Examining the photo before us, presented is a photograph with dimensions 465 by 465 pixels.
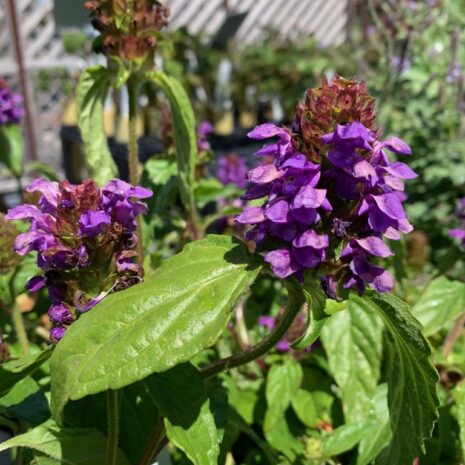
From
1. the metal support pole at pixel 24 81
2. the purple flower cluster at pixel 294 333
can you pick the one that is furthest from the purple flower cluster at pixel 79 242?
the metal support pole at pixel 24 81

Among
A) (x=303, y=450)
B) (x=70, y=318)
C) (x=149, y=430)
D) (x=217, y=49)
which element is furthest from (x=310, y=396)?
(x=217, y=49)

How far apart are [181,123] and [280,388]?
528 mm

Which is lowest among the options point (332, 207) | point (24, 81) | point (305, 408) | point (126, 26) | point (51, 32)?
point (24, 81)

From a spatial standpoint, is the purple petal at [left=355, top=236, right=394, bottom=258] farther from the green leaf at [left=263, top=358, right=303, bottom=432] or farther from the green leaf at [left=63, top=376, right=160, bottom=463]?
the green leaf at [left=263, top=358, right=303, bottom=432]

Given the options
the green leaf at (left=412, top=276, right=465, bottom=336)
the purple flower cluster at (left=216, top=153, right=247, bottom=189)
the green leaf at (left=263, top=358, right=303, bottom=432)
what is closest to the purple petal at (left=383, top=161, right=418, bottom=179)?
the green leaf at (left=412, top=276, right=465, bottom=336)

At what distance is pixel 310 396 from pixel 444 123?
192cm

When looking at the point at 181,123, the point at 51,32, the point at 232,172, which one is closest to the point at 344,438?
the point at 181,123

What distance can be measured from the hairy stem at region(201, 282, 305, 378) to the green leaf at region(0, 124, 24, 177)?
143 cm

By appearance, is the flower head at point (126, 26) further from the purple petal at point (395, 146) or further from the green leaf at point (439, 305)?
the green leaf at point (439, 305)

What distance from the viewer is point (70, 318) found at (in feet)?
2.41

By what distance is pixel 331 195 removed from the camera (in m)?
0.69

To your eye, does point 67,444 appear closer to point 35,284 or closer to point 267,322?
point 35,284

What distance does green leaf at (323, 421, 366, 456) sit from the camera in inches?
40.6

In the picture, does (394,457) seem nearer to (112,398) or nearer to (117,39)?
(112,398)
